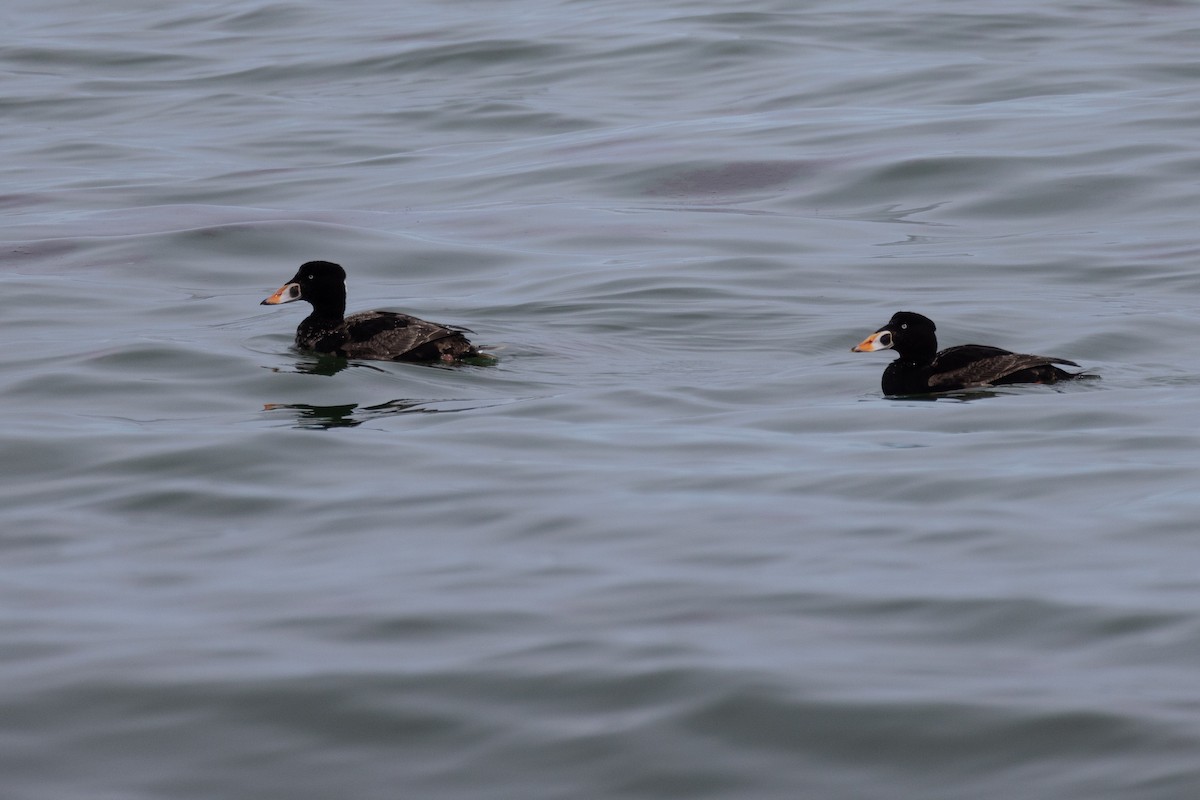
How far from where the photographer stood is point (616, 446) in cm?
977

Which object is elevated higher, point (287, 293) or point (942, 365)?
point (287, 293)

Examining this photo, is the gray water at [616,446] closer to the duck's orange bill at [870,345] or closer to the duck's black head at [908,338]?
the duck's orange bill at [870,345]

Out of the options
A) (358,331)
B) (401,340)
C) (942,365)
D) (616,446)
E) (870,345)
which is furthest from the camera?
(358,331)

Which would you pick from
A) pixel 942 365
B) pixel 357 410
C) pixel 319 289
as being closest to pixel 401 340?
pixel 357 410

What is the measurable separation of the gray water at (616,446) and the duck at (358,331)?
0.15 m

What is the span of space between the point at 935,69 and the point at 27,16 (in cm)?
1645

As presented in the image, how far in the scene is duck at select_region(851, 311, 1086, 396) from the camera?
11.1 m

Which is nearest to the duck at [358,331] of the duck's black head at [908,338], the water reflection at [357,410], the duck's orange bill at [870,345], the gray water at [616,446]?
the gray water at [616,446]

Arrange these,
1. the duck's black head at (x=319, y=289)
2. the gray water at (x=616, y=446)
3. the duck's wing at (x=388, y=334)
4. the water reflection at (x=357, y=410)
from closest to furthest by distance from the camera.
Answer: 1. the gray water at (x=616, y=446)
2. the water reflection at (x=357, y=410)
3. the duck's wing at (x=388, y=334)
4. the duck's black head at (x=319, y=289)

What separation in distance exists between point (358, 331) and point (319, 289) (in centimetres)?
88

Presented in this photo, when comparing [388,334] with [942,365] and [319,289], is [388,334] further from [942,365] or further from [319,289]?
[942,365]

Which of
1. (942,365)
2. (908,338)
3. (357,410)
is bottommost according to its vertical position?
(357,410)

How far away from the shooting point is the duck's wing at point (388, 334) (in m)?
11.8

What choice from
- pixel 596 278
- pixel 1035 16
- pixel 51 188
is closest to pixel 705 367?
pixel 596 278
